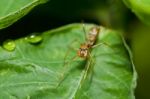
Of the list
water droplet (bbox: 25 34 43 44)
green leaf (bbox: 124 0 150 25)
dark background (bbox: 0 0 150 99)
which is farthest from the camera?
dark background (bbox: 0 0 150 99)

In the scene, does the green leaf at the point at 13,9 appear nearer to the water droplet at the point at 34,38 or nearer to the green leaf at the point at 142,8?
the water droplet at the point at 34,38

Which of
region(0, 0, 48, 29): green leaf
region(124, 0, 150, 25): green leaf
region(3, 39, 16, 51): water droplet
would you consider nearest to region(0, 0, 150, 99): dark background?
region(3, 39, 16, 51): water droplet

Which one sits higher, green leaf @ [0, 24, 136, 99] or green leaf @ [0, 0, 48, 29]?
green leaf @ [0, 0, 48, 29]

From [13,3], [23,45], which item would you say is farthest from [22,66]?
[13,3]

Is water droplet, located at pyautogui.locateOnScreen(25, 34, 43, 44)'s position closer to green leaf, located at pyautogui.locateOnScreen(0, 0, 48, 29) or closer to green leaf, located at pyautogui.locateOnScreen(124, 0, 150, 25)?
green leaf, located at pyautogui.locateOnScreen(0, 0, 48, 29)

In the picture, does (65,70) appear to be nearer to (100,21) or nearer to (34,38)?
(34,38)

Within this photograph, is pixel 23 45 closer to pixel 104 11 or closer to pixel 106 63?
pixel 106 63
